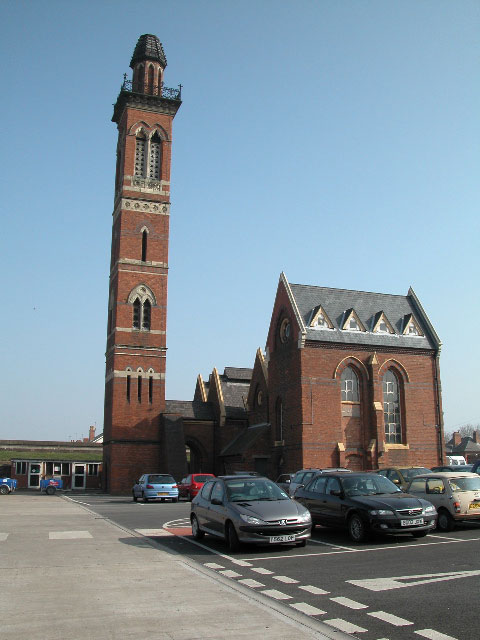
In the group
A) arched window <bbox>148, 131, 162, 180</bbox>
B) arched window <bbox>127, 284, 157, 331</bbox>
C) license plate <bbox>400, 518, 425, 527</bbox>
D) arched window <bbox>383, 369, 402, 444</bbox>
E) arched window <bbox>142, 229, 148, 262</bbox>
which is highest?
arched window <bbox>148, 131, 162, 180</bbox>

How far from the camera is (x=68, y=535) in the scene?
1558 cm

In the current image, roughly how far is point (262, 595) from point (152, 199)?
136 feet

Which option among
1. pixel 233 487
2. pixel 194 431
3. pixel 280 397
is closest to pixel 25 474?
pixel 194 431

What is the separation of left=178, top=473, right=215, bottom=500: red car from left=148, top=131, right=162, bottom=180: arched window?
1001 inches

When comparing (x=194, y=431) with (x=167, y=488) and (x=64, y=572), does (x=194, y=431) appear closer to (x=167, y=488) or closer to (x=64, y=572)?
(x=167, y=488)

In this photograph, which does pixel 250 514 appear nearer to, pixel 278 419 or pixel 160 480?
pixel 160 480

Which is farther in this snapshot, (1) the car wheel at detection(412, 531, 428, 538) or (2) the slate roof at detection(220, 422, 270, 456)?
(2) the slate roof at detection(220, 422, 270, 456)

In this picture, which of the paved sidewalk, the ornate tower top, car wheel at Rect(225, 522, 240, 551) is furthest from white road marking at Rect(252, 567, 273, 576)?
the ornate tower top

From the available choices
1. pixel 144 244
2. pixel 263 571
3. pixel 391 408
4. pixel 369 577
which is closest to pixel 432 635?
pixel 369 577

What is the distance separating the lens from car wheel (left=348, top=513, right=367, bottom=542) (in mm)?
13266

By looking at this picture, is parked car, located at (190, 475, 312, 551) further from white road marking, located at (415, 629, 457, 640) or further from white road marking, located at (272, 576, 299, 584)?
white road marking, located at (415, 629, 457, 640)

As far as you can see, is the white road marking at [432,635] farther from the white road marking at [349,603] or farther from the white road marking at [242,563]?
the white road marking at [242,563]

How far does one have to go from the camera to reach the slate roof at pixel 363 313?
1543 inches

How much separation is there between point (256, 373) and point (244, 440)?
4.92 meters
